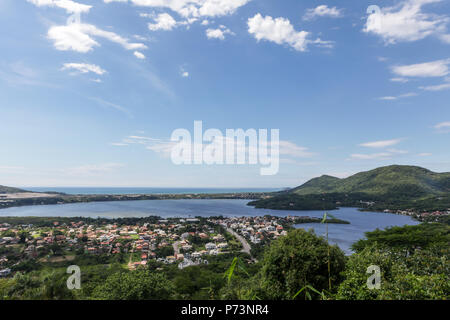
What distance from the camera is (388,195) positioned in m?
84.8

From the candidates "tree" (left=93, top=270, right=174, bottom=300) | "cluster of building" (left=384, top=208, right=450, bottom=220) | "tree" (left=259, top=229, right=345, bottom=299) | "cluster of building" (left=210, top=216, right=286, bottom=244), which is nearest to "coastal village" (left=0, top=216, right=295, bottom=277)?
"cluster of building" (left=210, top=216, right=286, bottom=244)

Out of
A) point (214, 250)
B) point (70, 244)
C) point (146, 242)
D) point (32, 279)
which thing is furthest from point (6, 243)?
point (32, 279)

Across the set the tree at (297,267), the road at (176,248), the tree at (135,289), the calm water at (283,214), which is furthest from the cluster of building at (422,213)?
the tree at (135,289)

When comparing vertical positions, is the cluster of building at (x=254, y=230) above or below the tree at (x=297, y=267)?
below

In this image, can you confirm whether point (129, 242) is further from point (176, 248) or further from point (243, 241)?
point (243, 241)

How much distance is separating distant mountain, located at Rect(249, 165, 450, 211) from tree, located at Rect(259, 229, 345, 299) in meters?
75.0

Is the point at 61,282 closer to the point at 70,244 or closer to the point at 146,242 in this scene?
the point at 146,242

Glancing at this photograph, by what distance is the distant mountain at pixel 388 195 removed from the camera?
7144 centimetres

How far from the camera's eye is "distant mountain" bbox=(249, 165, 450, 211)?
2813 inches

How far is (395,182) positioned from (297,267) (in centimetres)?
11260

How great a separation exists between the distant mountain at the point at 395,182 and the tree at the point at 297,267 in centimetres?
9847

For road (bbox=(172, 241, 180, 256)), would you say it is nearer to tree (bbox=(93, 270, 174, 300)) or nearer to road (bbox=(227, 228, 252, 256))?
road (bbox=(227, 228, 252, 256))

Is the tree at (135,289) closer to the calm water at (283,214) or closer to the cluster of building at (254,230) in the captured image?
the cluster of building at (254,230)

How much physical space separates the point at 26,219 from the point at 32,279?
59.3m
